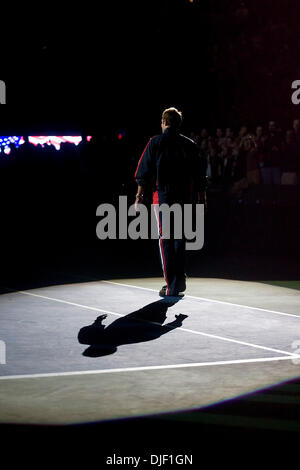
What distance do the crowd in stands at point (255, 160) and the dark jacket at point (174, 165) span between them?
8.83 metres

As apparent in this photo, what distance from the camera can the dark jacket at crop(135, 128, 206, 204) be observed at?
11406 mm

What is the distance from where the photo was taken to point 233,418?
5.96 metres

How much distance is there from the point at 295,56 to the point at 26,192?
935cm

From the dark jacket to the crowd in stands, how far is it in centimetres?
883

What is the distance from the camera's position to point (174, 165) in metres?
11.4

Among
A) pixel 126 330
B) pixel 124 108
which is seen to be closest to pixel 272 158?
pixel 126 330

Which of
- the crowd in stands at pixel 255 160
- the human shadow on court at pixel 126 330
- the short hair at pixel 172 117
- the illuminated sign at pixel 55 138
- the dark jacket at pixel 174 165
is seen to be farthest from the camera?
the illuminated sign at pixel 55 138

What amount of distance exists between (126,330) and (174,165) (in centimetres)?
278

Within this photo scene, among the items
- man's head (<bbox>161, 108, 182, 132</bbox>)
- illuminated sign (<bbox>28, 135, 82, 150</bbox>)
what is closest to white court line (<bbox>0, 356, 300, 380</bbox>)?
man's head (<bbox>161, 108, 182, 132</bbox>)

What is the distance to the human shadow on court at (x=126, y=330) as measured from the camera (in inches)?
333

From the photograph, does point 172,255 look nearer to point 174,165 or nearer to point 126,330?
point 174,165

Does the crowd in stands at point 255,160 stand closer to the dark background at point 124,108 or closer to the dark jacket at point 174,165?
the dark background at point 124,108

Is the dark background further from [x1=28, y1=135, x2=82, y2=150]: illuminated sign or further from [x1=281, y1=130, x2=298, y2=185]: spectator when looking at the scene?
[x1=281, y1=130, x2=298, y2=185]: spectator

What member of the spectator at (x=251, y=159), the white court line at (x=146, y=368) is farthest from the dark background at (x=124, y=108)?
the white court line at (x=146, y=368)
